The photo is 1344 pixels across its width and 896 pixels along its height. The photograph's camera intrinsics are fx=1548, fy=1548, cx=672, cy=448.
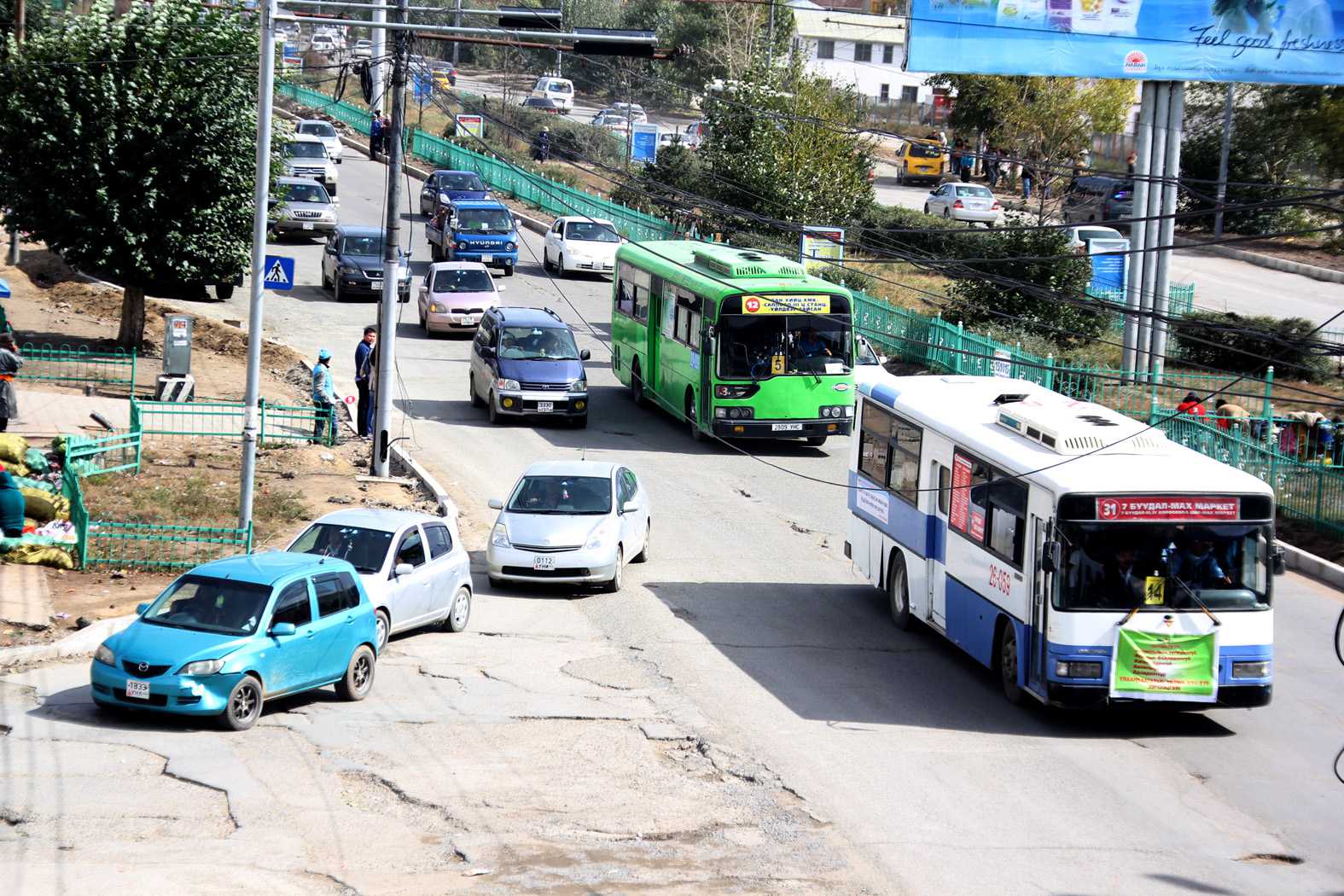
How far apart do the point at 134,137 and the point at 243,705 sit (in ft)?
63.5

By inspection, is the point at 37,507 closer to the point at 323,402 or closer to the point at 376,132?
the point at 323,402

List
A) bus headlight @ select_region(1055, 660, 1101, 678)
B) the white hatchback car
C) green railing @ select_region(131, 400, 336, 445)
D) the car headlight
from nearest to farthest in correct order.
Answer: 1. the car headlight
2. bus headlight @ select_region(1055, 660, 1101, 678)
3. the white hatchback car
4. green railing @ select_region(131, 400, 336, 445)

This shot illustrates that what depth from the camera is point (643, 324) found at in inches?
1241

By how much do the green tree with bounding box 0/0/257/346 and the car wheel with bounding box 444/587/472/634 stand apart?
1488 centimetres

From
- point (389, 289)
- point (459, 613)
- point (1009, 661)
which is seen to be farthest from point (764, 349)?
point (1009, 661)

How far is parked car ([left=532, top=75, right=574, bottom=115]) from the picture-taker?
84562 millimetres

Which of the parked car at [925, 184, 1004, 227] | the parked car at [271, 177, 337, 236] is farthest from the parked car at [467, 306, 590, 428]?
the parked car at [925, 184, 1004, 227]

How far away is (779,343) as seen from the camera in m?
27.5

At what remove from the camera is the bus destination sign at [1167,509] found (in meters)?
14.3

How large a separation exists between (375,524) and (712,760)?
5549mm

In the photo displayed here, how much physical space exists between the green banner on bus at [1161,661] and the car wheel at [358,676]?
23.6ft

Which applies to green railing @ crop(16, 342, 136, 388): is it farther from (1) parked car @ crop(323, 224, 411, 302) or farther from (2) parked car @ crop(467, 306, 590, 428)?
(1) parked car @ crop(323, 224, 411, 302)

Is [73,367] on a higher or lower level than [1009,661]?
higher

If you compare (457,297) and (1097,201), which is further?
(1097,201)
